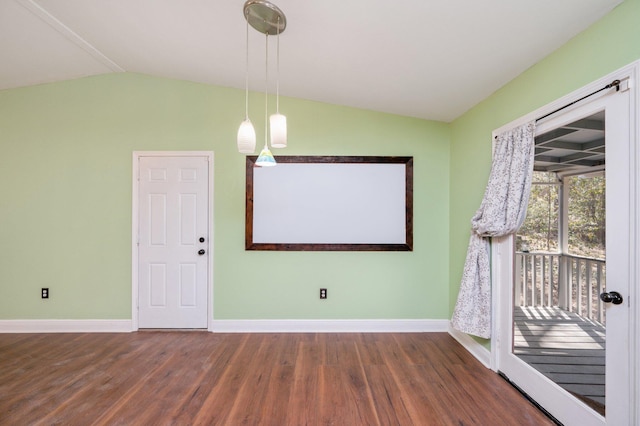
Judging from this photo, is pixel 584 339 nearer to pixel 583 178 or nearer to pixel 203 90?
pixel 583 178

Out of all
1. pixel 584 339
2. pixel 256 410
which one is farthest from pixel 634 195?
pixel 256 410

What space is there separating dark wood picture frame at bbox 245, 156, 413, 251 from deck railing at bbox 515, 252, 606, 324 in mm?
1229

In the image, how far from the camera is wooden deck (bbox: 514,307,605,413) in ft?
5.48

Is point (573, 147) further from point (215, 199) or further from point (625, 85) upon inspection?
point (215, 199)

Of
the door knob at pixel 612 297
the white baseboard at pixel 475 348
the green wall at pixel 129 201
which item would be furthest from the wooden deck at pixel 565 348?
the green wall at pixel 129 201

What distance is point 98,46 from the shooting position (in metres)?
2.75

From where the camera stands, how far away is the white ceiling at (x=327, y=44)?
1693mm

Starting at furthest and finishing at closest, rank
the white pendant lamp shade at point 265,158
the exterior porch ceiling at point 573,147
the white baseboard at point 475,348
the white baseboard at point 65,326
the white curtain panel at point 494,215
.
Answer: the white baseboard at point 65,326
the white baseboard at point 475,348
the white curtain panel at point 494,215
the white pendant lamp shade at point 265,158
the exterior porch ceiling at point 573,147

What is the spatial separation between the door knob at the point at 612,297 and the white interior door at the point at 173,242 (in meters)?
3.44

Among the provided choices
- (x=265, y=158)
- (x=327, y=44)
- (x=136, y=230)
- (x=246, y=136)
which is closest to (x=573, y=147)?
(x=327, y=44)

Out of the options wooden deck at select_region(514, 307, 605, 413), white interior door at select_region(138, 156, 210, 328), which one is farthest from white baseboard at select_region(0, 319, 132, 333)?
wooden deck at select_region(514, 307, 605, 413)

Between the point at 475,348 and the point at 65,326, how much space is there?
463 centimetres

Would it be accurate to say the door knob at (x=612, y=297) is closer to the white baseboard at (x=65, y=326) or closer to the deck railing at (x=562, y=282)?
the deck railing at (x=562, y=282)

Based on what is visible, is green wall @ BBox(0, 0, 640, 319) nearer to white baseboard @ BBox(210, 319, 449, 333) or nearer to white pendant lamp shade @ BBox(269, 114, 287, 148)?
white baseboard @ BBox(210, 319, 449, 333)
